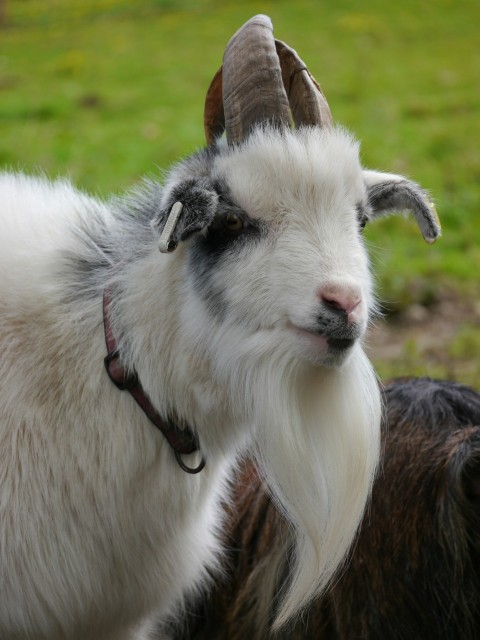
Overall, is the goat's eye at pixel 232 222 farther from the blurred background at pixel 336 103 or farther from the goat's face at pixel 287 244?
the blurred background at pixel 336 103

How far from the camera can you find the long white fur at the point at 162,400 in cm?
268

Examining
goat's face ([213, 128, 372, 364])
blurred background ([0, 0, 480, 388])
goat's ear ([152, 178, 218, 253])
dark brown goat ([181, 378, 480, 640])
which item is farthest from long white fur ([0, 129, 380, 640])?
blurred background ([0, 0, 480, 388])

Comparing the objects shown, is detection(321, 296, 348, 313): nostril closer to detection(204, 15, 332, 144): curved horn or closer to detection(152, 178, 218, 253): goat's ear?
detection(152, 178, 218, 253): goat's ear

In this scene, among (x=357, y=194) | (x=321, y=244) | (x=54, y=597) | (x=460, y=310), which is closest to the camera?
(x=321, y=244)

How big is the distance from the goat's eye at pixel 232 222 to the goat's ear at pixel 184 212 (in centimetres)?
7

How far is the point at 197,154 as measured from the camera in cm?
291

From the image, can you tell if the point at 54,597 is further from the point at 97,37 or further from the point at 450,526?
the point at 97,37

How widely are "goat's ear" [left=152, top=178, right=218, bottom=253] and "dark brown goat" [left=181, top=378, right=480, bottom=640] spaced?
1239 mm

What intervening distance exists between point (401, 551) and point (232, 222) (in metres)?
1.34

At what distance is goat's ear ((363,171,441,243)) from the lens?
2984mm

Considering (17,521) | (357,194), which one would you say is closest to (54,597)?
(17,521)

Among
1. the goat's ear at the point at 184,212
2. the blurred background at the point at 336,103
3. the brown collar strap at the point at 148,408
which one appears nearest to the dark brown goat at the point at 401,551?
the blurred background at the point at 336,103

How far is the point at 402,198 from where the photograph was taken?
9.96 ft

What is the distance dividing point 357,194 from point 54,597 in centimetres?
151
